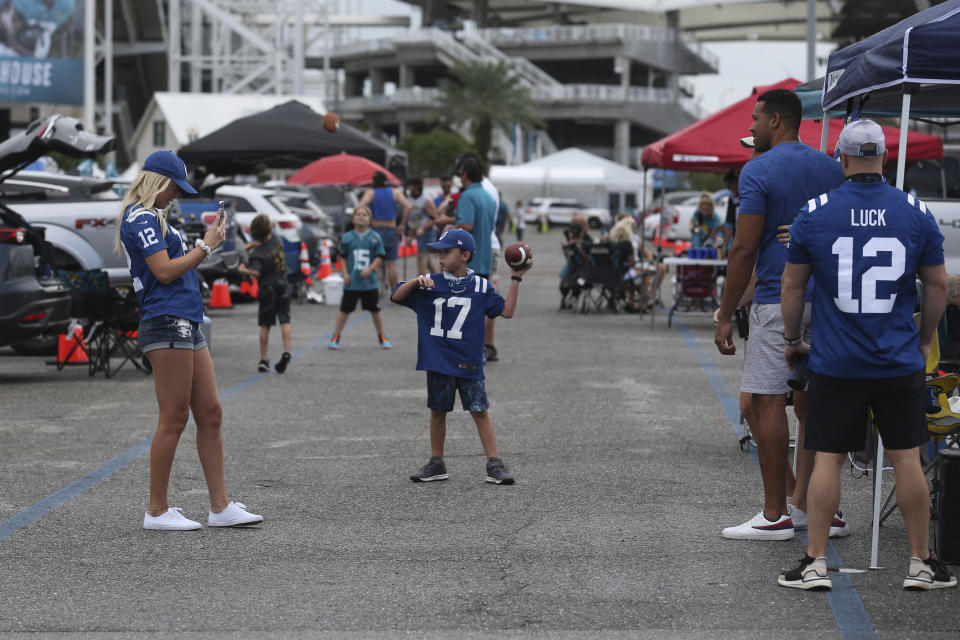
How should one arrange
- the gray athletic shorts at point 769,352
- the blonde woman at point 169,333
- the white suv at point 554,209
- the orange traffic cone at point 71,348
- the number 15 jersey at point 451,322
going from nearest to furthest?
the gray athletic shorts at point 769,352, the blonde woman at point 169,333, the number 15 jersey at point 451,322, the orange traffic cone at point 71,348, the white suv at point 554,209

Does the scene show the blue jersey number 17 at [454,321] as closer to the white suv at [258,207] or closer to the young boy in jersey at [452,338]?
the young boy in jersey at [452,338]

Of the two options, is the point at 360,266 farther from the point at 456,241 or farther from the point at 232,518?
the point at 232,518

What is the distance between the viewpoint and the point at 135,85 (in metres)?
90.8

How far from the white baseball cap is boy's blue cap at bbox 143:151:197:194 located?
307cm

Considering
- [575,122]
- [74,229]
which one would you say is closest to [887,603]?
[74,229]

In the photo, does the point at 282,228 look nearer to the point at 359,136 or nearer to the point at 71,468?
the point at 359,136

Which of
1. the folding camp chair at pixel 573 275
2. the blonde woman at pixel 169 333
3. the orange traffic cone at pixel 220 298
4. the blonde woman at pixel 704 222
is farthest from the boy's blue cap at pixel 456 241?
the orange traffic cone at pixel 220 298

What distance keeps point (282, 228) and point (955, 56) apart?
17.5m

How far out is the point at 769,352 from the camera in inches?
262

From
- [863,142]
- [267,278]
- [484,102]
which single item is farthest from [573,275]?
[484,102]

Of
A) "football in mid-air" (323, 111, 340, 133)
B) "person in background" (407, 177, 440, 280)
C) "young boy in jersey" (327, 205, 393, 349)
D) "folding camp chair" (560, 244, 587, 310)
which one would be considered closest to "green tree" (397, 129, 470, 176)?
"person in background" (407, 177, 440, 280)

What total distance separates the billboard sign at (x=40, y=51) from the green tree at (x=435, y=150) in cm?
3126

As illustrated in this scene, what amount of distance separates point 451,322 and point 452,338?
9cm

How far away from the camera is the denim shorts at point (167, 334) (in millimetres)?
6902
